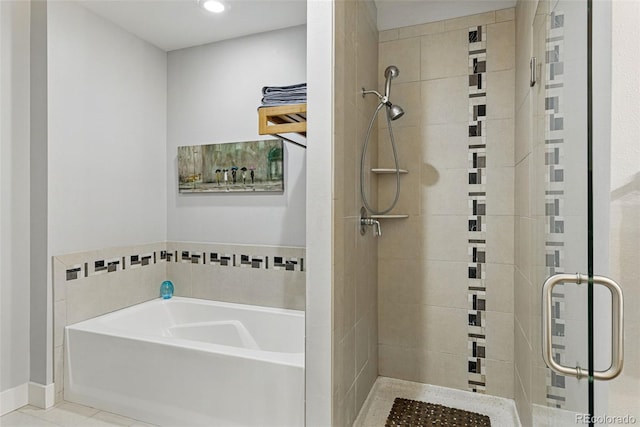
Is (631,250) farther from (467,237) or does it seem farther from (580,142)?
(467,237)

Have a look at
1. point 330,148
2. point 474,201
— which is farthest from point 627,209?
point 474,201

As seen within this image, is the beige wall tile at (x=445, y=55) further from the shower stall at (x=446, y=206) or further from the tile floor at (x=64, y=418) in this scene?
the tile floor at (x=64, y=418)

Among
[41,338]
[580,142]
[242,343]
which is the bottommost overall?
[242,343]

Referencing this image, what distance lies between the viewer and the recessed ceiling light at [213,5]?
94.2 inches

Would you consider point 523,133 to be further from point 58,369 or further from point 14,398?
point 14,398

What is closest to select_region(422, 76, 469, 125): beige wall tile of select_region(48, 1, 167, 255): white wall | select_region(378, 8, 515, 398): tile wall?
select_region(378, 8, 515, 398): tile wall

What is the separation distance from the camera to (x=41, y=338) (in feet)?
7.18

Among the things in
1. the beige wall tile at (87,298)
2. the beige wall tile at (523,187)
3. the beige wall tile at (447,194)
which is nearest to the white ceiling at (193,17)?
the beige wall tile at (447,194)

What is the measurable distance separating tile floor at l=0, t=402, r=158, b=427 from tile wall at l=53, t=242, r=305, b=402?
0.13 meters

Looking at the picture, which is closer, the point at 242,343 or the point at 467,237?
the point at 467,237

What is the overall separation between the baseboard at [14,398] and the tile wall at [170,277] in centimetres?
17

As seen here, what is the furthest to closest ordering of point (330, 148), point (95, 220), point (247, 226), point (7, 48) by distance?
1. point (247, 226)
2. point (95, 220)
3. point (7, 48)
4. point (330, 148)

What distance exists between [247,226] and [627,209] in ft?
7.65

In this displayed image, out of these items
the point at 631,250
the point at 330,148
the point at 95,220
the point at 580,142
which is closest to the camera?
the point at 580,142
